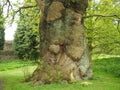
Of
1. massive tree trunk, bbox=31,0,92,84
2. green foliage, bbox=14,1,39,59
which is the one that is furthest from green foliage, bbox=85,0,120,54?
green foliage, bbox=14,1,39,59

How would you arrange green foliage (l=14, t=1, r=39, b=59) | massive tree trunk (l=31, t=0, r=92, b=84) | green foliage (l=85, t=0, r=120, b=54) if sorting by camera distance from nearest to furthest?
massive tree trunk (l=31, t=0, r=92, b=84) < green foliage (l=85, t=0, r=120, b=54) < green foliage (l=14, t=1, r=39, b=59)

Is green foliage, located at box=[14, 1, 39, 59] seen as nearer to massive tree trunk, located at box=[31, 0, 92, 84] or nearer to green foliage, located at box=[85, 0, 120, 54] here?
green foliage, located at box=[85, 0, 120, 54]

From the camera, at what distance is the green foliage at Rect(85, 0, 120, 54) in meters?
22.7

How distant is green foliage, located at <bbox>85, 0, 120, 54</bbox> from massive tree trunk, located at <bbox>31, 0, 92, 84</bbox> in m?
5.87

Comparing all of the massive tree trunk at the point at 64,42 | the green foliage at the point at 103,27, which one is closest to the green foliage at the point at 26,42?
the green foliage at the point at 103,27

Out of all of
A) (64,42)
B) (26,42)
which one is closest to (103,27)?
(64,42)

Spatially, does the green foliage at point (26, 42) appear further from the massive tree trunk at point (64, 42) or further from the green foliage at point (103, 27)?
the massive tree trunk at point (64, 42)

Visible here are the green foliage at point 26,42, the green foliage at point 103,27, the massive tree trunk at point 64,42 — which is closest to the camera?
the massive tree trunk at point 64,42

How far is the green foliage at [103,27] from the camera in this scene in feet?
74.4

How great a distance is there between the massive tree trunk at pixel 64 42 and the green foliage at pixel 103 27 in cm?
587

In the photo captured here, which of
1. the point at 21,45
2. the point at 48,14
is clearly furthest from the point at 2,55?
the point at 48,14

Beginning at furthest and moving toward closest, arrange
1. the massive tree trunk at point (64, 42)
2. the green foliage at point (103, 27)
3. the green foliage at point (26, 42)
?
1. the green foliage at point (26, 42)
2. the green foliage at point (103, 27)
3. the massive tree trunk at point (64, 42)

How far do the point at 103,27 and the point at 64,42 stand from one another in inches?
281

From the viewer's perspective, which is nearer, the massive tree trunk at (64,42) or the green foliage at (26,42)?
the massive tree trunk at (64,42)
